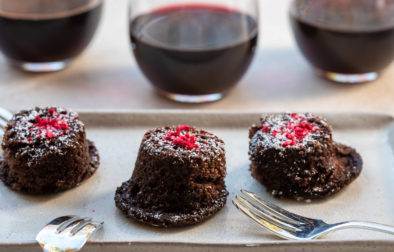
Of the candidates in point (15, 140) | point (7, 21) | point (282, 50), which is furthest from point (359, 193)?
point (7, 21)

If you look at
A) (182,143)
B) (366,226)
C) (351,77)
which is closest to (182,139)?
(182,143)

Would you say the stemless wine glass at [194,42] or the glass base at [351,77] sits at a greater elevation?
the stemless wine glass at [194,42]

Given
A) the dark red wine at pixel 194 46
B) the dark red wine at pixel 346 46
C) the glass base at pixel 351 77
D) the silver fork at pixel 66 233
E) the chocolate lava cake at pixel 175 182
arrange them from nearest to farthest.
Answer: the silver fork at pixel 66 233 → the chocolate lava cake at pixel 175 182 → the dark red wine at pixel 194 46 → the dark red wine at pixel 346 46 → the glass base at pixel 351 77

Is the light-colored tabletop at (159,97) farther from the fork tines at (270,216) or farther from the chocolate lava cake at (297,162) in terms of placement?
the fork tines at (270,216)

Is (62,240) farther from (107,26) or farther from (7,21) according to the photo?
(107,26)

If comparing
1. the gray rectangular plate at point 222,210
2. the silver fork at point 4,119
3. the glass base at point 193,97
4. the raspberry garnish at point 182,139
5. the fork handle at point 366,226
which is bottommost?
the glass base at point 193,97

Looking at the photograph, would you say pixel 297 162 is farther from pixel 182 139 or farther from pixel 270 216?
pixel 182 139

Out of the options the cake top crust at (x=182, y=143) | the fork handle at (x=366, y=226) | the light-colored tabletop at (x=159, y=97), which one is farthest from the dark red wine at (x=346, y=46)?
the fork handle at (x=366, y=226)
